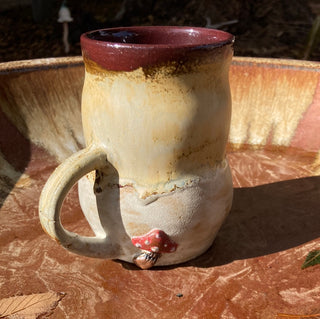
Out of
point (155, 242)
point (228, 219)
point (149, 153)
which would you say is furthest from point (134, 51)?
point (228, 219)

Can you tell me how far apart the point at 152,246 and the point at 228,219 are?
1.03 ft

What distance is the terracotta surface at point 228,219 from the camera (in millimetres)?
775

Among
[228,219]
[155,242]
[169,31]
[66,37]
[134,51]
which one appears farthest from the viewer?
[66,37]

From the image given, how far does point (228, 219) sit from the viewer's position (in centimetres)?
102

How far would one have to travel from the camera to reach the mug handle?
2.21 ft

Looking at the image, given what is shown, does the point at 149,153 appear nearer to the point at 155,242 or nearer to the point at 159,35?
the point at 155,242

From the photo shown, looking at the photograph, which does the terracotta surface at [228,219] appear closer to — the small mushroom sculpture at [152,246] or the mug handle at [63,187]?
the small mushroom sculpture at [152,246]

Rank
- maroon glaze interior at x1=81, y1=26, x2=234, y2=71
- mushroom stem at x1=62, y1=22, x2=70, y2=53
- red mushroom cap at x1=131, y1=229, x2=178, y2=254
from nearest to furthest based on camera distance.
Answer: maroon glaze interior at x1=81, y1=26, x2=234, y2=71 < red mushroom cap at x1=131, y1=229, x2=178, y2=254 < mushroom stem at x1=62, y1=22, x2=70, y2=53

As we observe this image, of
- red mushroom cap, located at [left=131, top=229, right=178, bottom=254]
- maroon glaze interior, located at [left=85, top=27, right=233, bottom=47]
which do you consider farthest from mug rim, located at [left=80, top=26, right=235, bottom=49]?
red mushroom cap, located at [left=131, top=229, right=178, bottom=254]

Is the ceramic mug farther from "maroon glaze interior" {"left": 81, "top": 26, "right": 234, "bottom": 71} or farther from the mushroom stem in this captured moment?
the mushroom stem

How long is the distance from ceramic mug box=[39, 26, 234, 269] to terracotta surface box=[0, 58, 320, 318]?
0.08 metres

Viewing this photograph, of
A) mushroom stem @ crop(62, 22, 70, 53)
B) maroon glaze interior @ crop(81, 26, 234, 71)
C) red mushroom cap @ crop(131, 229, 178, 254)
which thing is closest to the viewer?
maroon glaze interior @ crop(81, 26, 234, 71)

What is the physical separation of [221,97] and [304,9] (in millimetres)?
4079

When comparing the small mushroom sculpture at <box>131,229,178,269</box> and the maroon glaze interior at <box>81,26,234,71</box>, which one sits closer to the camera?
the maroon glaze interior at <box>81,26,234,71</box>
